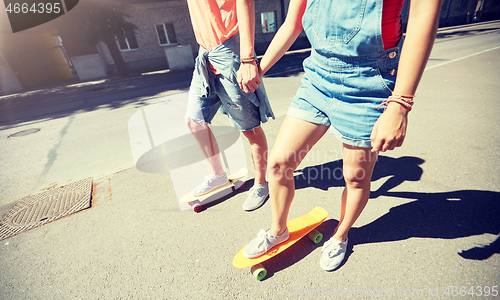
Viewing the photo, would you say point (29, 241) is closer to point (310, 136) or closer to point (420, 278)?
point (310, 136)

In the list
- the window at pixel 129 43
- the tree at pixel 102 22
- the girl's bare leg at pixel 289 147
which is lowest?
the girl's bare leg at pixel 289 147

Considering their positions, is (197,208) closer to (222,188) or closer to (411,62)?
(222,188)

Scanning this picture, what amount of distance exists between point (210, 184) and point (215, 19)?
170cm

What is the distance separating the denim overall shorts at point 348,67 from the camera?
1.11 meters

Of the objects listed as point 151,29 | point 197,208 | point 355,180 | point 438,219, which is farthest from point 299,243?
point 151,29

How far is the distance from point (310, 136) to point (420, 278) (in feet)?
4.25

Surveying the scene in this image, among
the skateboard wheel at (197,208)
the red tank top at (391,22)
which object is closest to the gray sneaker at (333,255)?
the skateboard wheel at (197,208)

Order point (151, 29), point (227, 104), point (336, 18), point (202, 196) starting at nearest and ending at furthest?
point (336, 18)
point (227, 104)
point (202, 196)
point (151, 29)

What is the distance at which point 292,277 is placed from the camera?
171 cm

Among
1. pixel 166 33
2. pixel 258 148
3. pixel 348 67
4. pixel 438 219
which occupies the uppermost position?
pixel 166 33

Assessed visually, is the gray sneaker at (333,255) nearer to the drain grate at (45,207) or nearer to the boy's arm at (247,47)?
the boy's arm at (247,47)

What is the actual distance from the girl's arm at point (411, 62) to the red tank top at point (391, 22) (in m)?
0.09

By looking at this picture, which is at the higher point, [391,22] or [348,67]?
[391,22]

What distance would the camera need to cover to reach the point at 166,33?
63.0ft
